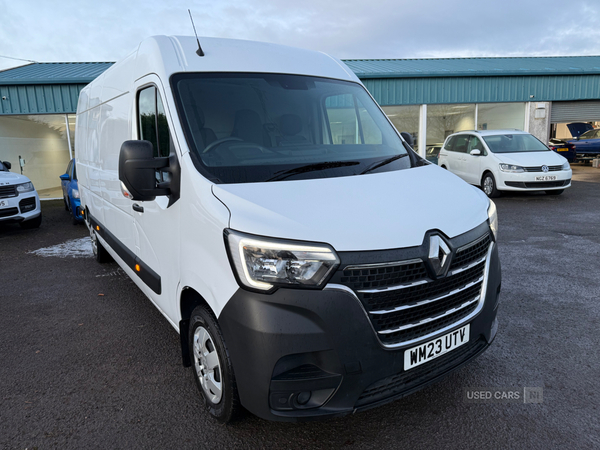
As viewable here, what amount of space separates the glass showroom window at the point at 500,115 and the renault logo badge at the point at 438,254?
17.2 m

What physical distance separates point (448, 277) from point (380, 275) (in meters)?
0.43

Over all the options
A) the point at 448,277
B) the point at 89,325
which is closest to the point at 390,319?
the point at 448,277

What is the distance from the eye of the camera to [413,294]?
2.16 metres

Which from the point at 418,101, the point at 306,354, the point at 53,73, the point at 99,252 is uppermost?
the point at 53,73

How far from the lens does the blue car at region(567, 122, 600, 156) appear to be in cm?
2002

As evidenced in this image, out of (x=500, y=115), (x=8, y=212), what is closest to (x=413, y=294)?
(x=8, y=212)

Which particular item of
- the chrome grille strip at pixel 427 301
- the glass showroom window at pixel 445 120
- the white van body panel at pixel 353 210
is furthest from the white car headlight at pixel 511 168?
the chrome grille strip at pixel 427 301

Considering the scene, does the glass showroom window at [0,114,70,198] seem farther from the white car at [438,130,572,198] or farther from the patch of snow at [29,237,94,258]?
the white car at [438,130,572,198]

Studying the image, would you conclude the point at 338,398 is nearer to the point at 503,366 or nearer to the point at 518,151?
the point at 503,366

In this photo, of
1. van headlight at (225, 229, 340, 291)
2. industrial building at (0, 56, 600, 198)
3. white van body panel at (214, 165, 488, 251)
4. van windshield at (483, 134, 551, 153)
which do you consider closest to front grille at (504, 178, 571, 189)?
van windshield at (483, 134, 551, 153)

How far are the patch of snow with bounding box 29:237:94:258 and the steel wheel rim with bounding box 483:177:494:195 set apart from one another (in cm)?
919

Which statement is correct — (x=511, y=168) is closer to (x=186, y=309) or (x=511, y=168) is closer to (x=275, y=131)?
(x=275, y=131)

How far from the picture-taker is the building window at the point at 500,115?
17594 millimetres

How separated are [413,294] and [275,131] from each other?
143 cm
